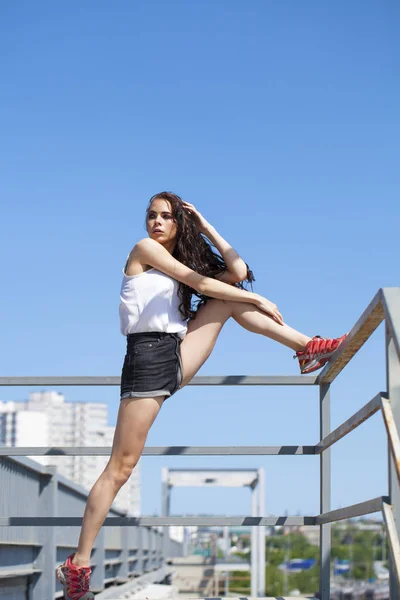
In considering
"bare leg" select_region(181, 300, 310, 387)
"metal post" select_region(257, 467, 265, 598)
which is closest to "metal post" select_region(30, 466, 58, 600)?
"bare leg" select_region(181, 300, 310, 387)

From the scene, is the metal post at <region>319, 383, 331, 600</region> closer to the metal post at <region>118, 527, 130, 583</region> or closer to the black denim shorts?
the black denim shorts

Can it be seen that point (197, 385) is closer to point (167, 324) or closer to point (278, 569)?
point (167, 324)

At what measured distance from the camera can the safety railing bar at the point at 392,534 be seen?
2.14 m

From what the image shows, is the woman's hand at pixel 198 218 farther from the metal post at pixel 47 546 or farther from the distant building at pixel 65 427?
the distant building at pixel 65 427

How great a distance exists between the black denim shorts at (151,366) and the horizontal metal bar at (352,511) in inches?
28.6

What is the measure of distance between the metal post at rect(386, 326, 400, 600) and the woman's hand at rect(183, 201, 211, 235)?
1462mm

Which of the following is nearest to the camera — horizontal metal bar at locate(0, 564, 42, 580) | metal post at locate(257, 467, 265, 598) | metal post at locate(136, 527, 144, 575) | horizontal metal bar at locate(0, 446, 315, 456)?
horizontal metal bar at locate(0, 446, 315, 456)

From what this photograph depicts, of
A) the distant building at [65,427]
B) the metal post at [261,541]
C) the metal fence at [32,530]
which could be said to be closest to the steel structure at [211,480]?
the metal post at [261,541]

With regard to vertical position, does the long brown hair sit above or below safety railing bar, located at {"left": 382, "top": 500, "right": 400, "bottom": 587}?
above

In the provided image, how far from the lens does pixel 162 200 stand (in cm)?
360

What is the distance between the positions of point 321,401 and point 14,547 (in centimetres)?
222

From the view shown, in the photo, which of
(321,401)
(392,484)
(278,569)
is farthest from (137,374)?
(278,569)

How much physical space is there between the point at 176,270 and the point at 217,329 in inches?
12.0

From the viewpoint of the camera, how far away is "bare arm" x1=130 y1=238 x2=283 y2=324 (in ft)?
11.2
